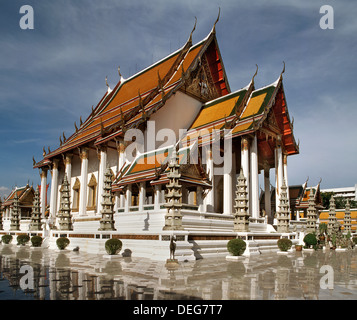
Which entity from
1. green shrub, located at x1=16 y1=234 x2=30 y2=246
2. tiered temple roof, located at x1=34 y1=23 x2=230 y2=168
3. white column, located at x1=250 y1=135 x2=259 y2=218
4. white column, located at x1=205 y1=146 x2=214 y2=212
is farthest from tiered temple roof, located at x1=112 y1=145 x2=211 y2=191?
green shrub, located at x1=16 y1=234 x2=30 y2=246

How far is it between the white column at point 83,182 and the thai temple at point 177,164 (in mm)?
85

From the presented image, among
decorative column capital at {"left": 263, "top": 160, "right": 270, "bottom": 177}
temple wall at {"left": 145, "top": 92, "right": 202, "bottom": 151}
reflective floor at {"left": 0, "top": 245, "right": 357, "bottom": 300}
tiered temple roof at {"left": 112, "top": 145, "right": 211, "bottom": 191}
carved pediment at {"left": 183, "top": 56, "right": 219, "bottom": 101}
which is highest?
carved pediment at {"left": 183, "top": 56, "right": 219, "bottom": 101}

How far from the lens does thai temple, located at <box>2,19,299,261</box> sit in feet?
54.6

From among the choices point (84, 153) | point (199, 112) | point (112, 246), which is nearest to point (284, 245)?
point (112, 246)

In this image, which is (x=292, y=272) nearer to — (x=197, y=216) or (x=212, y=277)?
(x=212, y=277)

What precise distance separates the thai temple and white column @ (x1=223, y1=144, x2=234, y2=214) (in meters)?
0.07

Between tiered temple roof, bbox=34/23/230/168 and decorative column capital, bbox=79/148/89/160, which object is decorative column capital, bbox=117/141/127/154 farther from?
decorative column capital, bbox=79/148/89/160

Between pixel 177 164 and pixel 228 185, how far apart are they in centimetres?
1143

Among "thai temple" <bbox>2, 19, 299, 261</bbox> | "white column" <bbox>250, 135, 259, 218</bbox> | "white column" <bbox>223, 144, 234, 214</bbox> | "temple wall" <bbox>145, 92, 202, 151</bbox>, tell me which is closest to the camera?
"thai temple" <bbox>2, 19, 299, 261</bbox>

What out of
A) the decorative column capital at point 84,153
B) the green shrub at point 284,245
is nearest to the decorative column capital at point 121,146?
the decorative column capital at point 84,153

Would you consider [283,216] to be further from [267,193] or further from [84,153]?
[84,153]

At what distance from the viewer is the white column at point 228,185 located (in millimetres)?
24422

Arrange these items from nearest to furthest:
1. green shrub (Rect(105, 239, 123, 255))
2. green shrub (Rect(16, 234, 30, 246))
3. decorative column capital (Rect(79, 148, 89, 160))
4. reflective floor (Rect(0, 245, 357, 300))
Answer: reflective floor (Rect(0, 245, 357, 300)) < green shrub (Rect(105, 239, 123, 255)) < green shrub (Rect(16, 234, 30, 246)) < decorative column capital (Rect(79, 148, 89, 160))

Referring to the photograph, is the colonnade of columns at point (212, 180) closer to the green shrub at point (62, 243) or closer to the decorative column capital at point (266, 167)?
the decorative column capital at point (266, 167)
